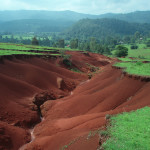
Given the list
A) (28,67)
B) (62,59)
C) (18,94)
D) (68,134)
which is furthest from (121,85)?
(62,59)

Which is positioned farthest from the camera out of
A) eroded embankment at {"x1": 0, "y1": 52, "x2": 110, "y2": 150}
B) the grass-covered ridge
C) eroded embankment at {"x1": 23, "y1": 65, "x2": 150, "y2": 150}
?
eroded embankment at {"x1": 0, "y1": 52, "x2": 110, "y2": 150}

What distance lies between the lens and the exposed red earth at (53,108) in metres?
11.4

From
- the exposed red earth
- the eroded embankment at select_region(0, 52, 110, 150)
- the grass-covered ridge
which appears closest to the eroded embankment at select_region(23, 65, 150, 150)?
the exposed red earth

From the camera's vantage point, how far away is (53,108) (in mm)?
19906

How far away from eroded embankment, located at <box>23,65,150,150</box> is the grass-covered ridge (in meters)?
1.11

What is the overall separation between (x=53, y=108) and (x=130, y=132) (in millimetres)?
12564

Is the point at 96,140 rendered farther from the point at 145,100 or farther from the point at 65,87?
the point at 65,87

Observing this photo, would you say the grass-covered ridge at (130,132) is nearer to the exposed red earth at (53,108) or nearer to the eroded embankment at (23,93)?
the exposed red earth at (53,108)

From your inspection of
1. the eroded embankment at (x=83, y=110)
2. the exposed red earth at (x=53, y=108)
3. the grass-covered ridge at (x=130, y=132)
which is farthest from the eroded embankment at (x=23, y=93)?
the grass-covered ridge at (x=130, y=132)

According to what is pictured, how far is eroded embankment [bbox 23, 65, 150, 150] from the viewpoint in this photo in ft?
37.3

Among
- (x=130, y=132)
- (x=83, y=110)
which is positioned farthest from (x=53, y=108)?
(x=130, y=132)

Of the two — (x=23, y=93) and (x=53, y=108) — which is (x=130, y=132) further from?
(x=23, y=93)

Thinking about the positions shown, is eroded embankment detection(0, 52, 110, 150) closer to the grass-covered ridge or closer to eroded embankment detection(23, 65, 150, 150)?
eroded embankment detection(23, 65, 150, 150)

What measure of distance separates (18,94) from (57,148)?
12.5 m
